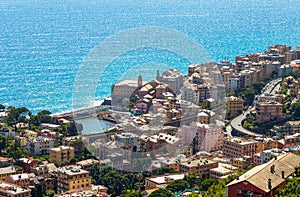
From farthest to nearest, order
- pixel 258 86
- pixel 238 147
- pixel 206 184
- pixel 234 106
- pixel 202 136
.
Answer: pixel 258 86 → pixel 234 106 → pixel 202 136 → pixel 238 147 → pixel 206 184

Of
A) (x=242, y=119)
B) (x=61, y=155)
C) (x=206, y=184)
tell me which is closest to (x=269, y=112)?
(x=242, y=119)

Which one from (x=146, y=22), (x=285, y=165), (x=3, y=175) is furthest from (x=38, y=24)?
(x=285, y=165)

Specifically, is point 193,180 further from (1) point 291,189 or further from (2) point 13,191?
(1) point 291,189

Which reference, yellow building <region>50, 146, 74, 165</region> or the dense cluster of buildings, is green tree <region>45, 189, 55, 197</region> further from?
yellow building <region>50, 146, 74, 165</region>

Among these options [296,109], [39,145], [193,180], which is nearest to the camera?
[193,180]

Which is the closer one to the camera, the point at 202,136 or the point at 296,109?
the point at 202,136

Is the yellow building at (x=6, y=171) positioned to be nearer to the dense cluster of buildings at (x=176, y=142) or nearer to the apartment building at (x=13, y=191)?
the dense cluster of buildings at (x=176, y=142)

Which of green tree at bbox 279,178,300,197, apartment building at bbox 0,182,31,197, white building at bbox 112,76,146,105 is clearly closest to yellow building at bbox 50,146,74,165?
apartment building at bbox 0,182,31,197

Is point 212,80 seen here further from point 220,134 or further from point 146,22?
point 146,22
